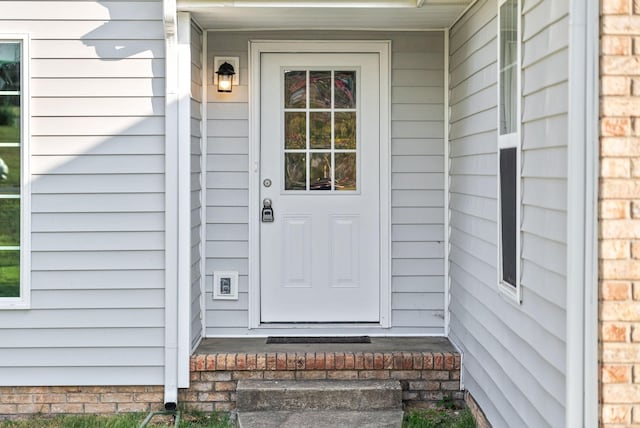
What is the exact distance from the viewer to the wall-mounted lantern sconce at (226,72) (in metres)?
5.53

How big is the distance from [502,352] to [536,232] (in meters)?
0.87

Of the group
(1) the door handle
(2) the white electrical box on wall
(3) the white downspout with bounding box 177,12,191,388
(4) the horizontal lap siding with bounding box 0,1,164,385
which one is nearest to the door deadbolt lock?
(1) the door handle

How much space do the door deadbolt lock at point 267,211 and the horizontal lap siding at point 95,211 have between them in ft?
2.86

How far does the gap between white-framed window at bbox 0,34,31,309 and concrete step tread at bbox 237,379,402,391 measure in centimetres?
139

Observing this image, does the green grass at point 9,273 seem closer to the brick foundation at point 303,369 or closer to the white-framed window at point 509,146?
the brick foundation at point 303,369

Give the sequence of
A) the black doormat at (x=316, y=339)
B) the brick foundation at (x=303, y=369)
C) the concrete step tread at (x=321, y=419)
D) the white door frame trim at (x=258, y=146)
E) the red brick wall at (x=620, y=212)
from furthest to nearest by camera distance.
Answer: the white door frame trim at (x=258, y=146) → the black doormat at (x=316, y=339) → the brick foundation at (x=303, y=369) → the concrete step tread at (x=321, y=419) → the red brick wall at (x=620, y=212)

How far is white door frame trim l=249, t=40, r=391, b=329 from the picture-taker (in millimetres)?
5629

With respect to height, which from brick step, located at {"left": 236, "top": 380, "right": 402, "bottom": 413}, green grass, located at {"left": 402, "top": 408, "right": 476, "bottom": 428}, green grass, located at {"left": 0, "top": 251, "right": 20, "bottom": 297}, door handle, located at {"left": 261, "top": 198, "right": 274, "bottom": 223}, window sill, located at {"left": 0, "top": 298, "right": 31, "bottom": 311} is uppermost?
door handle, located at {"left": 261, "top": 198, "right": 274, "bottom": 223}

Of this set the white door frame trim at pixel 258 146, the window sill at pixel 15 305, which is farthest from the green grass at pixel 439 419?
the window sill at pixel 15 305

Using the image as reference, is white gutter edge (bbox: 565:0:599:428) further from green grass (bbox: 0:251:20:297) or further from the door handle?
green grass (bbox: 0:251:20:297)

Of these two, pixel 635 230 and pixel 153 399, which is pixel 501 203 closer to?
pixel 635 230

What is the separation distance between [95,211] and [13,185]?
50 centimetres

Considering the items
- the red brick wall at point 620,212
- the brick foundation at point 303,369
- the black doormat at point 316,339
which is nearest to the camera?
the red brick wall at point 620,212

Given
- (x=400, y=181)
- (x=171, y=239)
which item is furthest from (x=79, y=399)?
(x=400, y=181)
